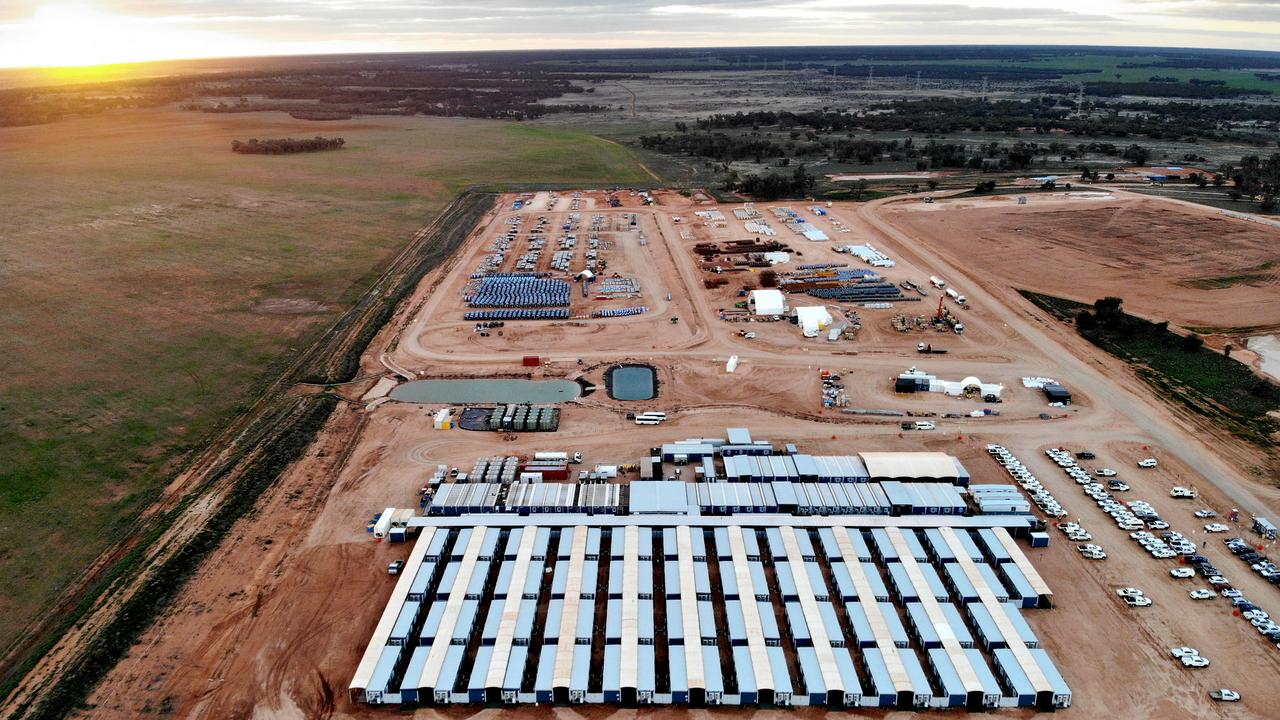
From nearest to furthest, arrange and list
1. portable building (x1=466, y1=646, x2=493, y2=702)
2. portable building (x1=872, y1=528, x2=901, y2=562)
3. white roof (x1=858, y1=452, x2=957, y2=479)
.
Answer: portable building (x1=466, y1=646, x2=493, y2=702) → portable building (x1=872, y1=528, x2=901, y2=562) → white roof (x1=858, y1=452, x2=957, y2=479)

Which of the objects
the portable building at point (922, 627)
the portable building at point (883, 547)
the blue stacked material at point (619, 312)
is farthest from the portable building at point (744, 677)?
the blue stacked material at point (619, 312)

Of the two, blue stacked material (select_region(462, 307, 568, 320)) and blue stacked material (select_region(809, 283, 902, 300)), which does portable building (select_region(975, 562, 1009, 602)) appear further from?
blue stacked material (select_region(462, 307, 568, 320))

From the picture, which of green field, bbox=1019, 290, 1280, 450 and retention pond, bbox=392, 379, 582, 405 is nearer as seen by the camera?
green field, bbox=1019, 290, 1280, 450

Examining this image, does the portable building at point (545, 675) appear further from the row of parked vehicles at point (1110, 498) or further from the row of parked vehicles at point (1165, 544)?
the row of parked vehicles at point (1110, 498)

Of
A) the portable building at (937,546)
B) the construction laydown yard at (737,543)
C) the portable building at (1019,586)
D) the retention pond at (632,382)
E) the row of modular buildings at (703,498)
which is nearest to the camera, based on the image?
the construction laydown yard at (737,543)

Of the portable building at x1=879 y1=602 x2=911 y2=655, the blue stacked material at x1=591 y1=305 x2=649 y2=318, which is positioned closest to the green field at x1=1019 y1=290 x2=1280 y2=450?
the portable building at x1=879 y1=602 x2=911 y2=655

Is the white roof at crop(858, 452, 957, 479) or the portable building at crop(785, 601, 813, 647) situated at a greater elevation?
the white roof at crop(858, 452, 957, 479)
